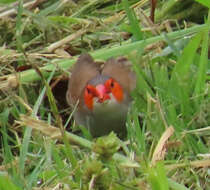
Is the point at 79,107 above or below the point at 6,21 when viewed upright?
below

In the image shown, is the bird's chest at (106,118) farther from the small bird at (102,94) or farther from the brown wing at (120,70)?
the brown wing at (120,70)

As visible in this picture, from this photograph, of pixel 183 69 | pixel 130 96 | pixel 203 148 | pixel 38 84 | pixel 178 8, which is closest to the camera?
pixel 203 148

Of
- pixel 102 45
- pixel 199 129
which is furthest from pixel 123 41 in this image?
pixel 199 129

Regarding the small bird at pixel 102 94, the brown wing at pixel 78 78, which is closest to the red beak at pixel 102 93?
the small bird at pixel 102 94

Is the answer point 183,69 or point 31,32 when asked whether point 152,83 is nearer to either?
point 183,69

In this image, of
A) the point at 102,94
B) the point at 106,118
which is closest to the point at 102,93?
the point at 102,94

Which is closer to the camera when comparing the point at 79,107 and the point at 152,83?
the point at 152,83

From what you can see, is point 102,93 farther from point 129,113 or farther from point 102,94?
point 129,113
